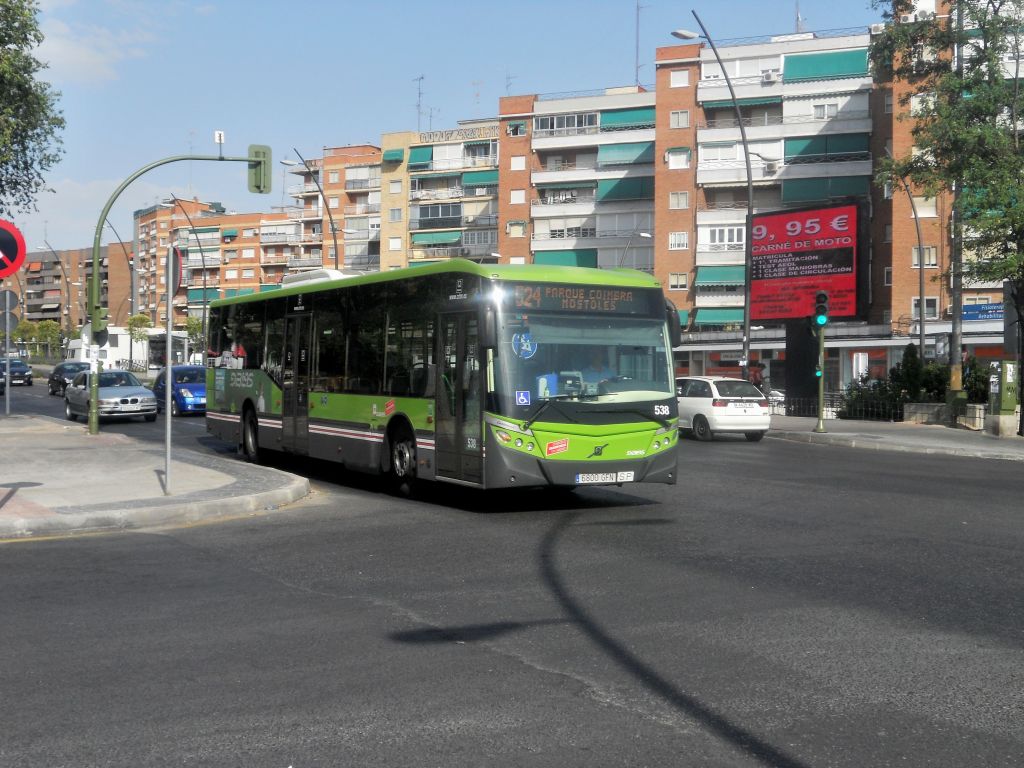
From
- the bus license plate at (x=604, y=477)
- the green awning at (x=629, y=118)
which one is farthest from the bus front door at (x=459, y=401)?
the green awning at (x=629, y=118)

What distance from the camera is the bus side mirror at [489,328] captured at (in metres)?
12.1

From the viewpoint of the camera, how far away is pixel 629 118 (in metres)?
74.0

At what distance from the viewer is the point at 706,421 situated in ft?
84.5

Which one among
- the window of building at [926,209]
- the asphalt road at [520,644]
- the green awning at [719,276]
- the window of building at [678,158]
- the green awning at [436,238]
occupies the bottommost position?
the asphalt road at [520,644]

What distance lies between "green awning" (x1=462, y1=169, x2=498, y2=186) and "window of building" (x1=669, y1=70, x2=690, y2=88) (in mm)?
20185

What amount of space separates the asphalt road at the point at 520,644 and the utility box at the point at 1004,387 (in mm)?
15629

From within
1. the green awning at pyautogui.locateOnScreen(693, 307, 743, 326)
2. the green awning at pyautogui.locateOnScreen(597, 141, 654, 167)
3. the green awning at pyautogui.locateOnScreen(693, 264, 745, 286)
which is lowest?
the green awning at pyautogui.locateOnScreen(693, 307, 743, 326)

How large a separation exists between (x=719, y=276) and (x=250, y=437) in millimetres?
52421

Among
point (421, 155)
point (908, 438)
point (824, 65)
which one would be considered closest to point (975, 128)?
point (908, 438)

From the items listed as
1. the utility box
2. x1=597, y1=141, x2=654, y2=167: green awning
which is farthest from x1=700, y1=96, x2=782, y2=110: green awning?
the utility box

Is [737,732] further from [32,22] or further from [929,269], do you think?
[929,269]

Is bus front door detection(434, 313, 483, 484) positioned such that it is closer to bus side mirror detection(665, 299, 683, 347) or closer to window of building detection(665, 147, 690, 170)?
bus side mirror detection(665, 299, 683, 347)

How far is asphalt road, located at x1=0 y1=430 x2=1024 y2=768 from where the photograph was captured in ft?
15.0

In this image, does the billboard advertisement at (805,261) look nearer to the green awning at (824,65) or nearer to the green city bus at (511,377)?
the green awning at (824,65)
